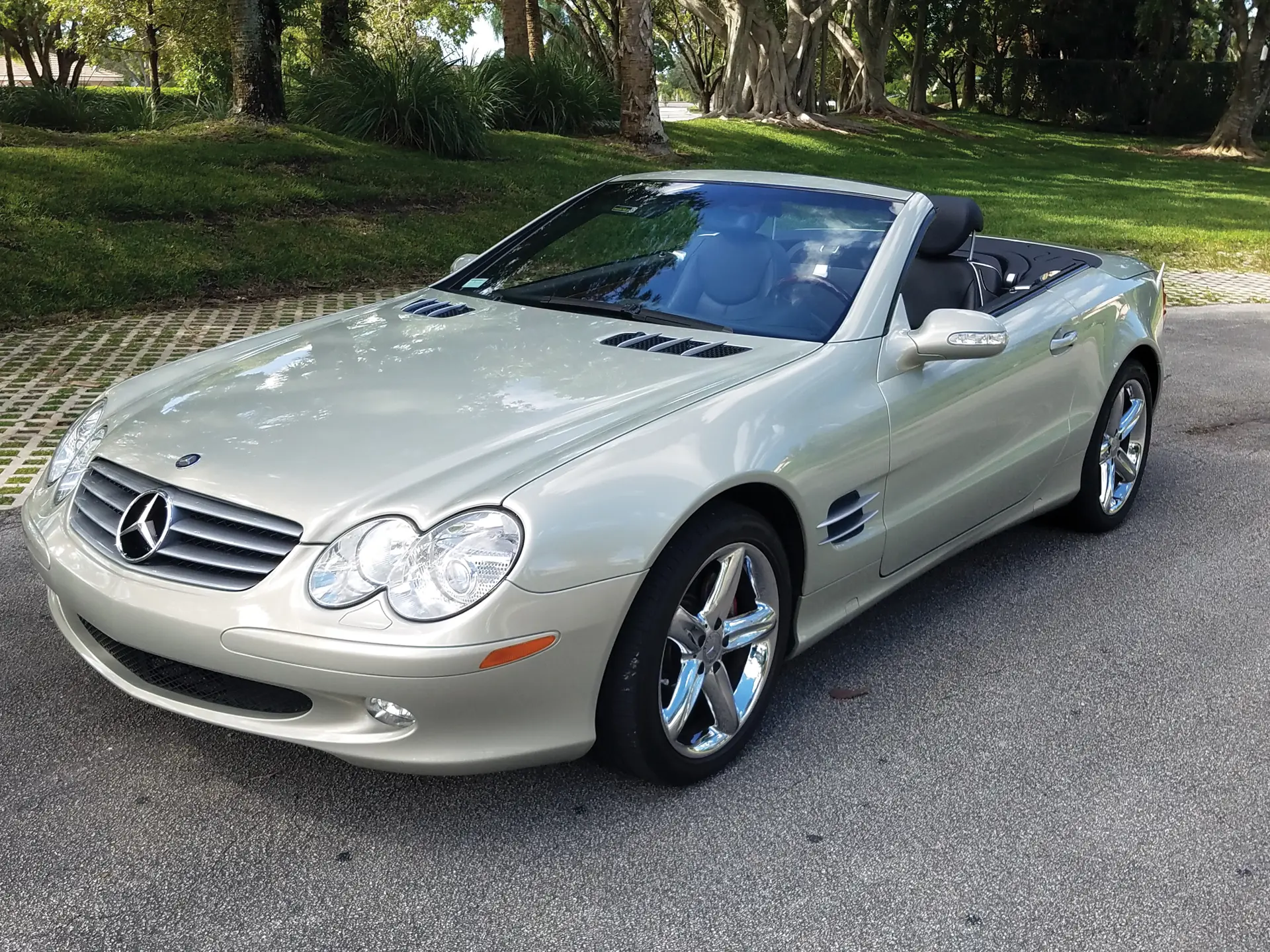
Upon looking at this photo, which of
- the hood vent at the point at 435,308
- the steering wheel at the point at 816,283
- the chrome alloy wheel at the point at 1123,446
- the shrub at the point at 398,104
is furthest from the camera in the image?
the shrub at the point at 398,104

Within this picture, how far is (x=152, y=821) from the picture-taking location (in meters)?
2.87

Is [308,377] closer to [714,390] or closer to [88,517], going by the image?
[88,517]

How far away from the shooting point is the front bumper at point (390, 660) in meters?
2.51

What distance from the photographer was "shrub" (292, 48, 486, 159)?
15.4 meters

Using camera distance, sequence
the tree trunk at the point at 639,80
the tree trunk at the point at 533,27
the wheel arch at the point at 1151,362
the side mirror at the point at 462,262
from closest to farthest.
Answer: the side mirror at the point at 462,262 < the wheel arch at the point at 1151,362 < the tree trunk at the point at 639,80 < the tree trunk at the point at 533,27

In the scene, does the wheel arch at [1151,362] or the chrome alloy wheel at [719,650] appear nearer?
the chrome alloy wheel at [719,650]

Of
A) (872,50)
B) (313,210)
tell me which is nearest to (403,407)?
(313,210)

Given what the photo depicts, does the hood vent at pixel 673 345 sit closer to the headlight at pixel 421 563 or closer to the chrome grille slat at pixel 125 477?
the headlight at pixel 421 563

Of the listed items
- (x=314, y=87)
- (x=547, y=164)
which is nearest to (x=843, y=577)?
(x=547, y=164)

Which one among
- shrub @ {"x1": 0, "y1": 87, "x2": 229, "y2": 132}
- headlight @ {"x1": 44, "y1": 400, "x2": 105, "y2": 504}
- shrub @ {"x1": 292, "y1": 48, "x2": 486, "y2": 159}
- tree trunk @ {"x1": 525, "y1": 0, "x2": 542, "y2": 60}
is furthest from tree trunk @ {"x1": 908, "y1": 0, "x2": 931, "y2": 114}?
headlight @ {"x1": 44, "y1": 400, "x2": 105, "y2": 504}

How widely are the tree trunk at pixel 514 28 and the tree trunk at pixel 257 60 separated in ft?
15.9

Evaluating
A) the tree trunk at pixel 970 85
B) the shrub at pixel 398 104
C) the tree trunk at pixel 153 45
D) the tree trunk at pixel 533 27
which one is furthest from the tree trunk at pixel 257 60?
the tree trunk at pixel 970 85

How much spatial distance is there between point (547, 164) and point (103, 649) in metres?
13.5

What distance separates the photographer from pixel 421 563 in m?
2.58
